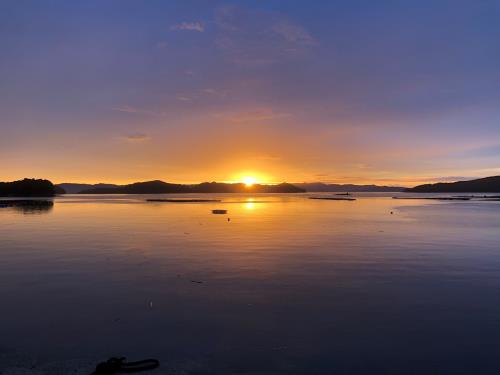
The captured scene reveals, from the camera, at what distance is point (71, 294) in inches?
588

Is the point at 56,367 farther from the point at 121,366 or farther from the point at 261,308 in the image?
the point at 261,308

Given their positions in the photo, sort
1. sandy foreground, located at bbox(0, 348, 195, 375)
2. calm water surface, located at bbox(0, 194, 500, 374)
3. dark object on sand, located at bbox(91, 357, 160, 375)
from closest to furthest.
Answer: dark object on sand, located at bbox(91, 357, 160, 375) → sandy foreground, located at bbox(0, 348, 195, 375) → calm water surface, located at bbox(0, 194, 500, 374)

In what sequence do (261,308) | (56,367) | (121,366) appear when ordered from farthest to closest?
(261,308)
(56,367)
(121,366)

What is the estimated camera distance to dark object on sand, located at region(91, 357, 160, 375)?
8.37 metres

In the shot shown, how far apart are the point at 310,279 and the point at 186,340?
8368 mm

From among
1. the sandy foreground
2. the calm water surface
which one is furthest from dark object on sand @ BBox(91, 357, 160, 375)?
the calm water surface

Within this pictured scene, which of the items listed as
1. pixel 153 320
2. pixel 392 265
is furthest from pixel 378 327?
pixel 392 265

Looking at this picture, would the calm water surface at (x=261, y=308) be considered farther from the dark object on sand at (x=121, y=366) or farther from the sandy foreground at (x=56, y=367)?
the dark object on sand at (x=121, y=366)

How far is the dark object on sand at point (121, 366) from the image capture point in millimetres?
8367

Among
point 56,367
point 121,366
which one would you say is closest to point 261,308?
point 121,366

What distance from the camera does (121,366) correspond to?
8.61 meters

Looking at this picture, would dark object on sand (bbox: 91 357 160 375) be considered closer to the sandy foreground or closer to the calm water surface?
the sandy foreground

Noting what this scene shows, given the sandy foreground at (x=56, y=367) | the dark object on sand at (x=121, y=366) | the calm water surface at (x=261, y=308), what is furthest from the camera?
the calm water surface at (x=261, y=308)

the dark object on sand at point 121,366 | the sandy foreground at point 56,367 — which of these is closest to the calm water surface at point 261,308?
the sandy foreground at point 56,367
